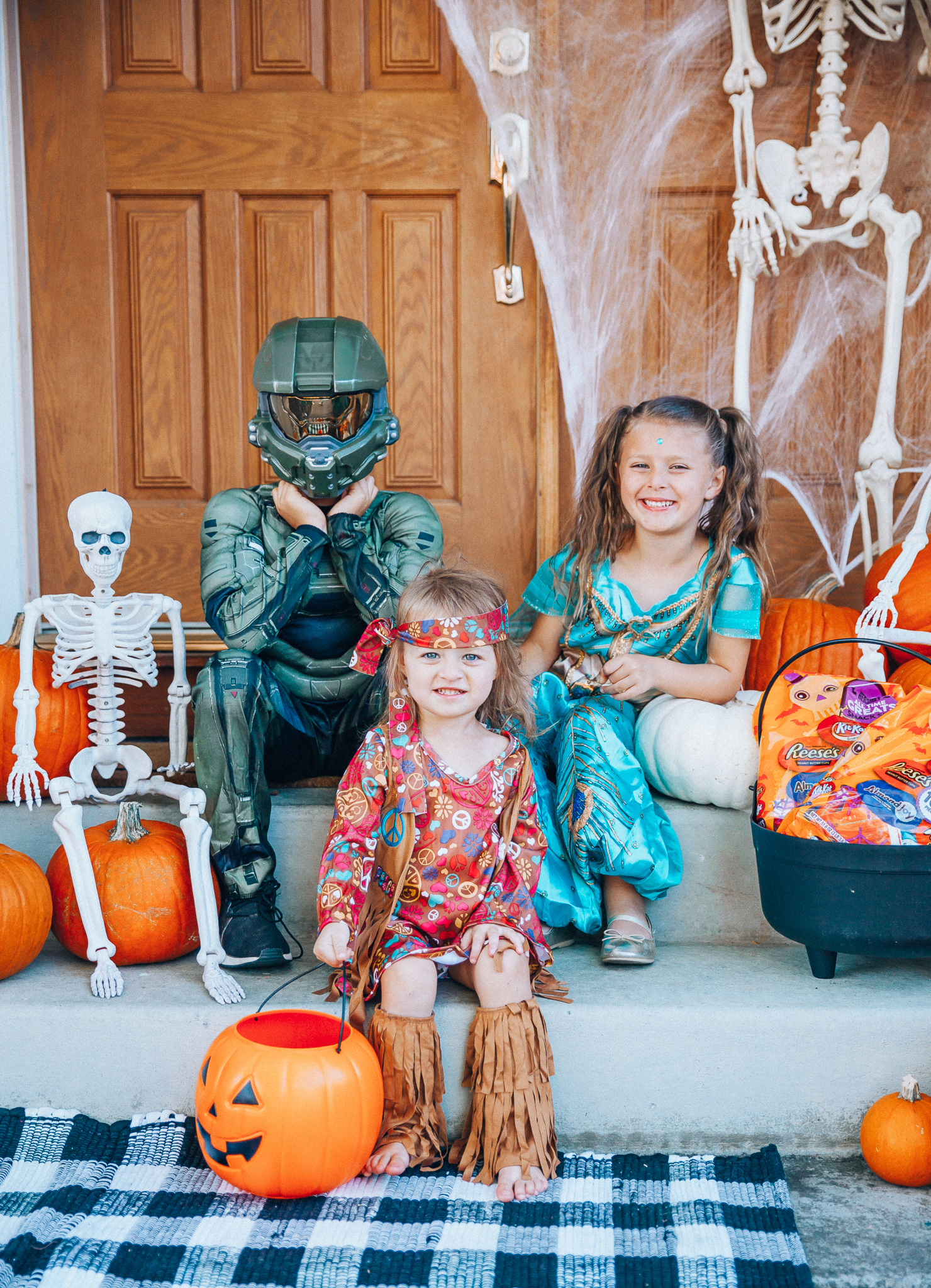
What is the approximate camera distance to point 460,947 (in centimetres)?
199

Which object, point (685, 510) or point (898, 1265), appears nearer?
point (898, 1265)

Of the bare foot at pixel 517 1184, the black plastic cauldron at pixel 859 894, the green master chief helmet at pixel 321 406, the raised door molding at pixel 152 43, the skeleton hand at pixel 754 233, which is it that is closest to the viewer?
the bare foot at pixel 517 1184

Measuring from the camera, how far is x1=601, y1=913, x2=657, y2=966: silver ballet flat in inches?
84.7

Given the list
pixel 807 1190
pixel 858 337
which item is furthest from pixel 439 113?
pixel 807 1190

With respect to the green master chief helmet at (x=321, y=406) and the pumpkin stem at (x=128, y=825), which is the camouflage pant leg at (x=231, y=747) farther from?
the green master chief helmet at (x=321, y=406)

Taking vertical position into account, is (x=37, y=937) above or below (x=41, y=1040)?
above

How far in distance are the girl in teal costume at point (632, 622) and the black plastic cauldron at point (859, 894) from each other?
0.32 metres

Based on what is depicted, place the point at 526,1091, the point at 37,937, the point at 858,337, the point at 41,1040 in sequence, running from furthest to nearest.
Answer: the point at 858,337
the point at 37,937
the point at 41,1040
the point at 526,1091

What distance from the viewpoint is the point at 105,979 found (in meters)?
2.04

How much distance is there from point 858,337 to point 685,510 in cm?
121

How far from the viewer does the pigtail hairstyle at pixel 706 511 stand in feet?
8.17

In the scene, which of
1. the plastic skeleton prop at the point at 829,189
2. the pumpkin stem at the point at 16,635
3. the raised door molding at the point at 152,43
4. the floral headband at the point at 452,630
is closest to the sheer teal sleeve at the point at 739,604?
the floral headband at the point at 452,630

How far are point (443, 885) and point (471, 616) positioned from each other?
19.4 inches

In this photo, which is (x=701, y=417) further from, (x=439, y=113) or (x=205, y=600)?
(x=439, y=113)
